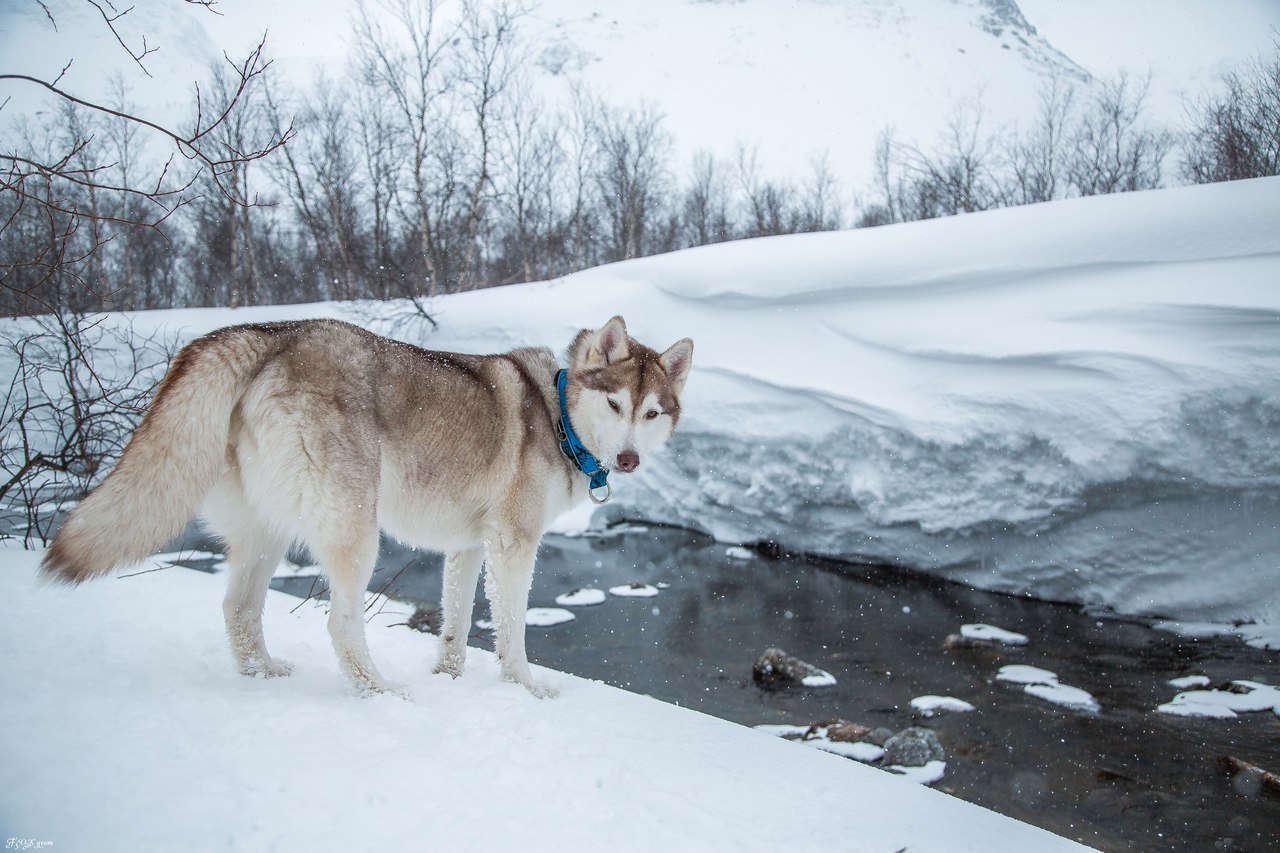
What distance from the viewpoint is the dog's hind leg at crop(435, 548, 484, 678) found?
3133 mm

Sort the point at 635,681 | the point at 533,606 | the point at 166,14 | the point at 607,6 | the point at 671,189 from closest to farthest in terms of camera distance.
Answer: the point at 166,14 → the point at 635,681 → the point at 533,606 → the point at 671,189 → the point at 607,6

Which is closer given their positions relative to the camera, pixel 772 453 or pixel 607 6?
pixel 772 453

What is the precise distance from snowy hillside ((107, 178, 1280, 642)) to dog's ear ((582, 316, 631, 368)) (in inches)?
222

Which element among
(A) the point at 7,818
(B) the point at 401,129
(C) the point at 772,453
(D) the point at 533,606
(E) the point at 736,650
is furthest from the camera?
(B) the point at 401,129

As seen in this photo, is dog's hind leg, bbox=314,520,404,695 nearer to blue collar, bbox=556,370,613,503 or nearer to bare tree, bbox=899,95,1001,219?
blue collar, bbox=556,370,613,503

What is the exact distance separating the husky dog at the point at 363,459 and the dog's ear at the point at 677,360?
0.04 ft

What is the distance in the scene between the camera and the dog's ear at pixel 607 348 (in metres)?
3.46

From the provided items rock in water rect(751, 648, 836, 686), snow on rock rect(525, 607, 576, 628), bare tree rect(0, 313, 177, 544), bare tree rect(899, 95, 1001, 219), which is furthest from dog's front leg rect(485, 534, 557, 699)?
bare tree rect(899, 95, 1001, 219)

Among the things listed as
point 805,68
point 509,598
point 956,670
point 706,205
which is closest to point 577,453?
point 509,598

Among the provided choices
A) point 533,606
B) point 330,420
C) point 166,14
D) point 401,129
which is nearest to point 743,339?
point 533,606

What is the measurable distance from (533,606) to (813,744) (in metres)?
3.54

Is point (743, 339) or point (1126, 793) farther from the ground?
point (743, 339)

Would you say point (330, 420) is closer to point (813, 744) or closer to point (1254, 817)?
point (813, 744)

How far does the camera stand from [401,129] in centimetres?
1703
